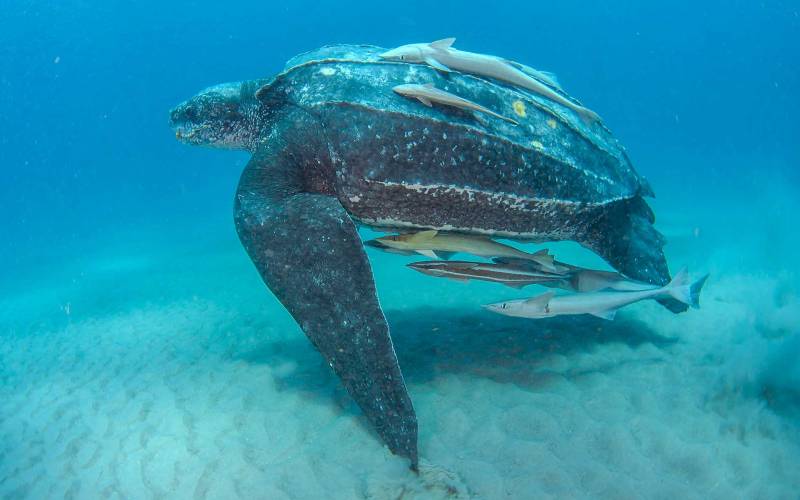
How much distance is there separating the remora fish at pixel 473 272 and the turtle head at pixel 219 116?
1.97 metres

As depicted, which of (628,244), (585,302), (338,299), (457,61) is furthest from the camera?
(628,244)

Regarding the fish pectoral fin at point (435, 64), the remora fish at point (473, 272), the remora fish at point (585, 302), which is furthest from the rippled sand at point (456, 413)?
the fish pectoral fin at point (435, 64)

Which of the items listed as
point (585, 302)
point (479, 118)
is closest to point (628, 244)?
point (585, 302)

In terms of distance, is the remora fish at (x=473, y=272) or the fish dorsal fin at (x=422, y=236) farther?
the remora fish at (x=473, y=272)

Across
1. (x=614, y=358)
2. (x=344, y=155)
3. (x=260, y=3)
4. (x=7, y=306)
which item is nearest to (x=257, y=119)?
(x=344, y=155)

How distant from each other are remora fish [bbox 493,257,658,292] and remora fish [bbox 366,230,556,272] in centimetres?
7

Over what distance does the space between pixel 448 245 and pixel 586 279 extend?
145 centimetres

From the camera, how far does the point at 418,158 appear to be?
9.01 feet

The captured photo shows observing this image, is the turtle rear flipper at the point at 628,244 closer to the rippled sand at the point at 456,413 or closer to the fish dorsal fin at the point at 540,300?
the rippled sand at the point at 456,413

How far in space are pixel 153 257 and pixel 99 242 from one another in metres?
9.38

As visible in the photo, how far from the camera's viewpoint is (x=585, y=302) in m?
3.28

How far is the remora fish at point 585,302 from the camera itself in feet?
10.1

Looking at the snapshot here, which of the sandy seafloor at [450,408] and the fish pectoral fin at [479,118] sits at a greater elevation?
the fish pectoral fin at [479,118]

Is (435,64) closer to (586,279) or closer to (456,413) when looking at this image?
(586,279)
